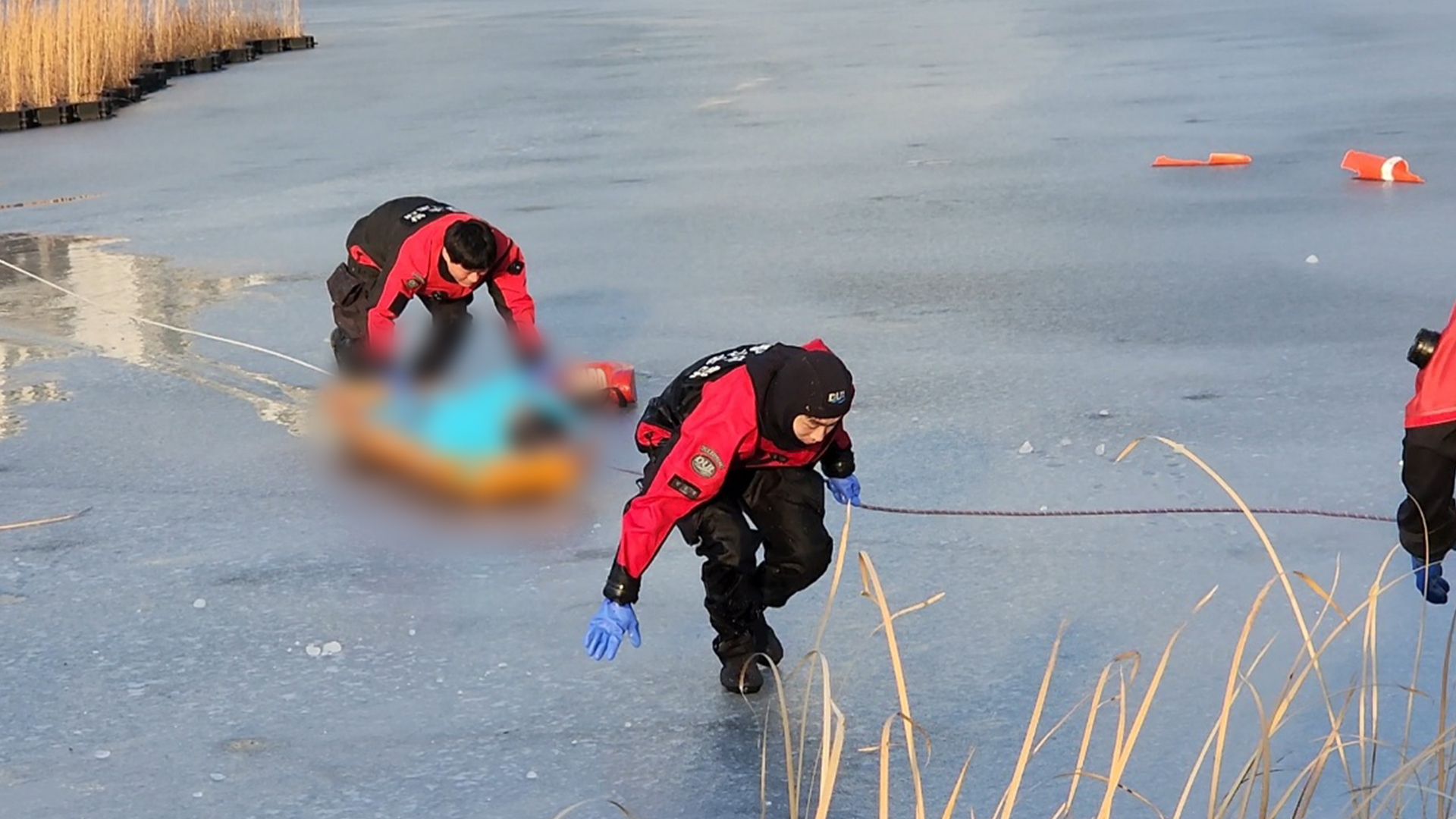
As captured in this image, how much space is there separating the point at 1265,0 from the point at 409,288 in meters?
18.6

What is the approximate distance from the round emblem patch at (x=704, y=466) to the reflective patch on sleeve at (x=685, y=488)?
0.10ft

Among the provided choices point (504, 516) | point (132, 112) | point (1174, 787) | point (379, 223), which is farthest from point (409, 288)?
point (132, 112)

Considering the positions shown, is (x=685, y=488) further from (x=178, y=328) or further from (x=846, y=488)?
(x=178, y=328)

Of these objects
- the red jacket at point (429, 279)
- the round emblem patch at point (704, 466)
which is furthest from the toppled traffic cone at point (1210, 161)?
the round emblem patch at point (704, 466)

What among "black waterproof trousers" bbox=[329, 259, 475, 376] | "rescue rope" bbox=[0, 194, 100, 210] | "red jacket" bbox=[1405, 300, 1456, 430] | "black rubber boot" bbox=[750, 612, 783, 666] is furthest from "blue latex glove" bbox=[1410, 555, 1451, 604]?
"rescue rope" bbox=[0, 194, 100, 210]

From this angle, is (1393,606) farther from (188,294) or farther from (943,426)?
(188,294)

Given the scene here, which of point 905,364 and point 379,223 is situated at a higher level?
point 379,223

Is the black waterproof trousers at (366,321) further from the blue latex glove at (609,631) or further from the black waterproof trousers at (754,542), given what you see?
the blue latex glove at (609,631)

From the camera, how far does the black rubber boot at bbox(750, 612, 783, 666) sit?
4168mm

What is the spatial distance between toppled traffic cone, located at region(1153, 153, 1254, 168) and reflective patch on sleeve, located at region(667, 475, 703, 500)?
26.0 feet

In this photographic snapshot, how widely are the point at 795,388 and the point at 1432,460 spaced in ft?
3.93

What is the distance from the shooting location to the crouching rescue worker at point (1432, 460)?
135 inches

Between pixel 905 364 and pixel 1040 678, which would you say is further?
pixel 905 364

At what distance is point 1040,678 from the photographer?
4.11 metres
